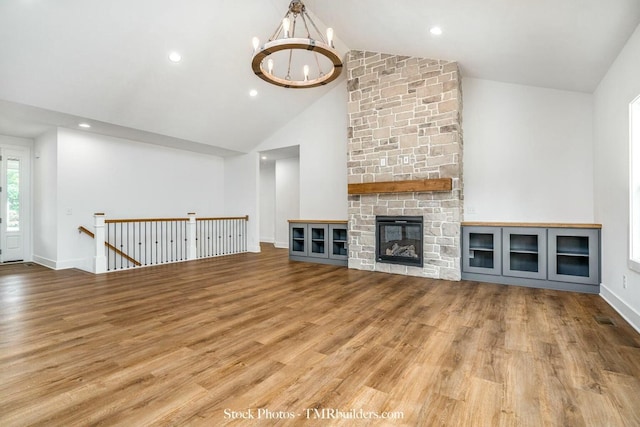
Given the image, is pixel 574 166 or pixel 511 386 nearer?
pixel 511 386

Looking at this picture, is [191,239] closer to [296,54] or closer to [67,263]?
[67,263]

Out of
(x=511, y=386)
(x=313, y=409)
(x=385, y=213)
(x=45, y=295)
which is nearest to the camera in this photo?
(x=313, y=409)

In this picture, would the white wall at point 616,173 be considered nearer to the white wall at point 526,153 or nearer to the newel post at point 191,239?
the white wall at point 526,153

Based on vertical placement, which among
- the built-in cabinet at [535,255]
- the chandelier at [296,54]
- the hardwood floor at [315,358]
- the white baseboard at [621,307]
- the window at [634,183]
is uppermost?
the chandelier at [296,54]

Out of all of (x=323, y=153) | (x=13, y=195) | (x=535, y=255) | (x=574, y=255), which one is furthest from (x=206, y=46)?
(x=574, y=255)

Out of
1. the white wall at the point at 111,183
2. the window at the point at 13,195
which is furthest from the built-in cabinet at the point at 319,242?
the window at the point at 13,195

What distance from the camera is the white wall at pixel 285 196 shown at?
946cm

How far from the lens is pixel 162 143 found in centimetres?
735

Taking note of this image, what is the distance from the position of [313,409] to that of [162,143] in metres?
7.22

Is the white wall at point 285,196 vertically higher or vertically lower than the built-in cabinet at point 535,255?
higher

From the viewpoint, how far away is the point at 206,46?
5004mm

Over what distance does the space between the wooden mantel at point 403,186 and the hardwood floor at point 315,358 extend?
164cm

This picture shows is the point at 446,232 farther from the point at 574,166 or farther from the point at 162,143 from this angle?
the point at 162,143

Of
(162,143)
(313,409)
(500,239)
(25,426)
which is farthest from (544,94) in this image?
(162,143)
